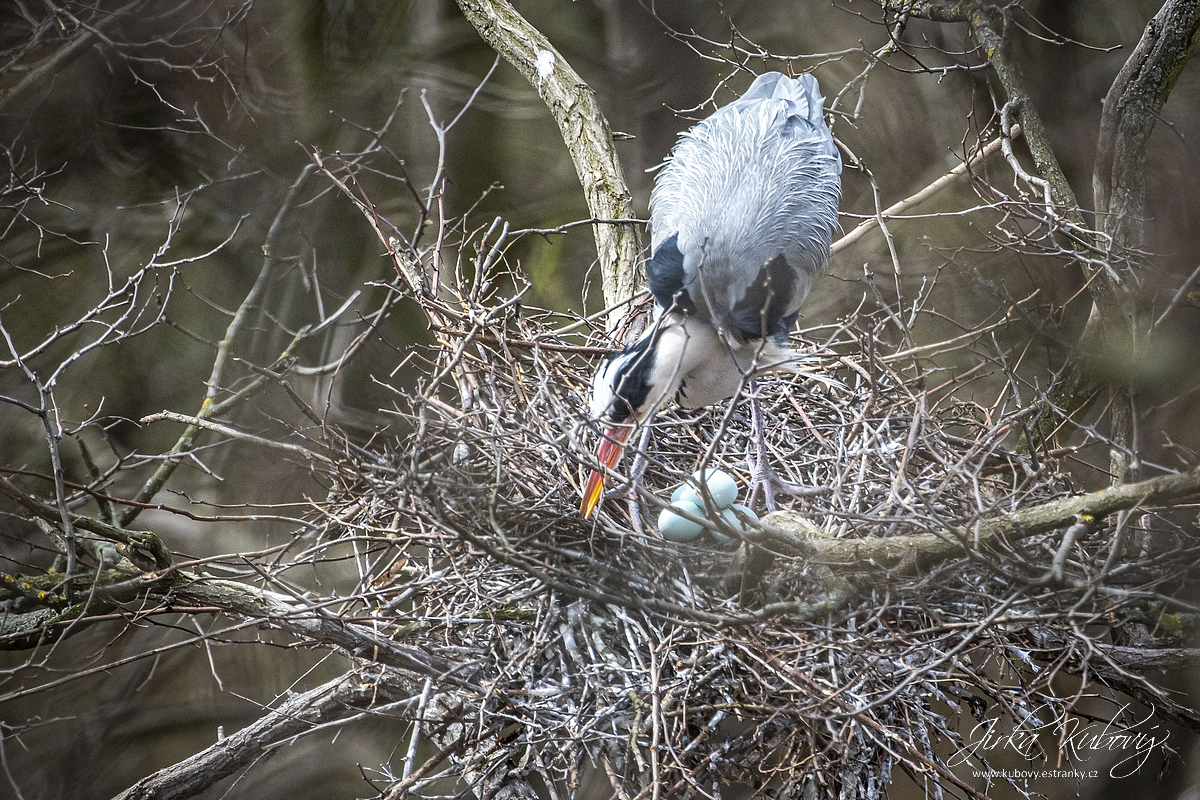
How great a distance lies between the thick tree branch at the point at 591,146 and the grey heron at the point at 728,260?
0.93 feet

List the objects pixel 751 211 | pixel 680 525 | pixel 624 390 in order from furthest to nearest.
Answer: pixel 751 211, pixel 624 390, pixel 680 525

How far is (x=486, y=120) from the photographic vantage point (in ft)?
10.5

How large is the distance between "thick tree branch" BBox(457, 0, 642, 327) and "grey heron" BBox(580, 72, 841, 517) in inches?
11.2

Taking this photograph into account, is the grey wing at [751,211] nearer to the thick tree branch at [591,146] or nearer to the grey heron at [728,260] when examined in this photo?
the grey heron at [728,260]

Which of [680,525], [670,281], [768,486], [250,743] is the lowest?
[250,743]

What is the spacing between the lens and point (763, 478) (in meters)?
1.80

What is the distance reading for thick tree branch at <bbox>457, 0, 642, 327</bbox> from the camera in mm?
2242

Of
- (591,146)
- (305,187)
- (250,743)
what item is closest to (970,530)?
(250,743)

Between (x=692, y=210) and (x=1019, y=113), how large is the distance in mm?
923

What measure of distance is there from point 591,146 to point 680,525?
1222mm

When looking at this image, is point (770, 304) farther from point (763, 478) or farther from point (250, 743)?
point (250, 743)

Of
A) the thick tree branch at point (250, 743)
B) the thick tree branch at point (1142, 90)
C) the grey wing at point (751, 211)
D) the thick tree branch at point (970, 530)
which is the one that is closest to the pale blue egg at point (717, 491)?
the thick tree branch at point (970, 530)

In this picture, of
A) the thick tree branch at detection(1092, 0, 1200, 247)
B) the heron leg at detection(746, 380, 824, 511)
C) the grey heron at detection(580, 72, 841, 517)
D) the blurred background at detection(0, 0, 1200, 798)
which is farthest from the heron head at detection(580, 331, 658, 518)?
the thick tree branch at detection(1092, 0, 1200, 247)

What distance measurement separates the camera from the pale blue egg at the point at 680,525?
1.49 metres
